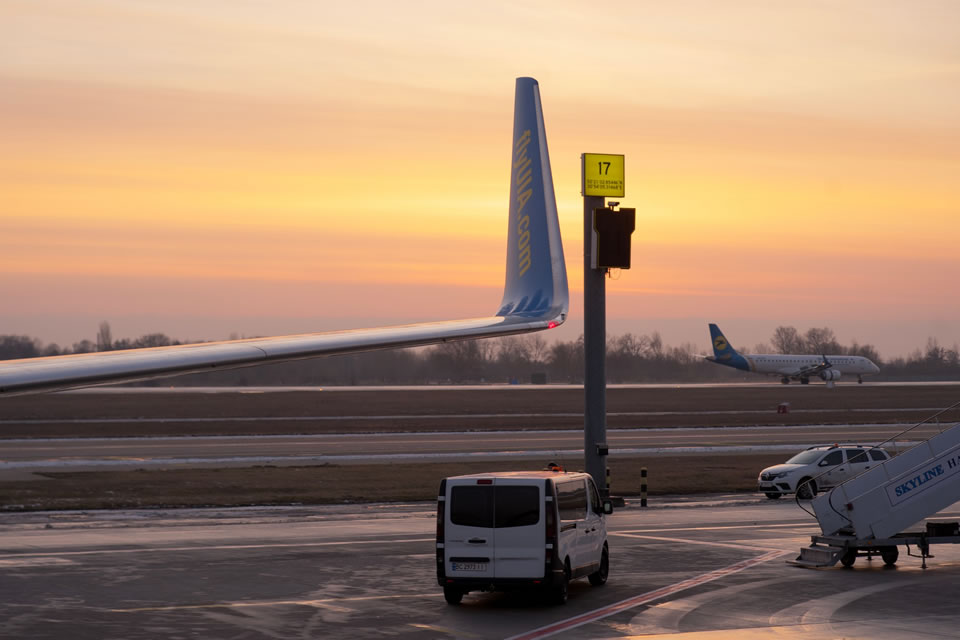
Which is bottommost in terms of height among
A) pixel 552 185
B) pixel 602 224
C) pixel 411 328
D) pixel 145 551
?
pixel 145 551

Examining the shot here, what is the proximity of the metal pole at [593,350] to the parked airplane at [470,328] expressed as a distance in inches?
805

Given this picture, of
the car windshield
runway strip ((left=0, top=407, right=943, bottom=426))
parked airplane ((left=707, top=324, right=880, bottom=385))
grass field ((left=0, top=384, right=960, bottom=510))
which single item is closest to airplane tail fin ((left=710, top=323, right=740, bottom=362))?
parked airplane ((left=707, top=324, right=880, bottom=385))

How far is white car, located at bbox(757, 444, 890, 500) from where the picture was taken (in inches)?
1500

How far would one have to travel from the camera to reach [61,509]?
33.8m

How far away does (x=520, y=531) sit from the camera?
18406 mm

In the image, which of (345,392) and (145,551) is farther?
(345,392)

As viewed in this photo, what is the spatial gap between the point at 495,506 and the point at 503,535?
51cm

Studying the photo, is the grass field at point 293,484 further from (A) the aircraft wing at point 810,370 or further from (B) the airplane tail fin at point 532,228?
(A) the aircraft wing at point 810,370

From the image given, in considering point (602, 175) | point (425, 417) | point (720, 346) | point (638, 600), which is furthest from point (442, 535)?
point (720, 346)

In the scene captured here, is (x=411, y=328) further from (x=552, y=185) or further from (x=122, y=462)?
(x=122, y=462)

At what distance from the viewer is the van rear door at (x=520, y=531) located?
722 inches

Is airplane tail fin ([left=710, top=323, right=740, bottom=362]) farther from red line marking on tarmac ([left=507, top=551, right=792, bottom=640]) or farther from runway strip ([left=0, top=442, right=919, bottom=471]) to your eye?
red line marking on tarmac ([left=507, top=551, right=792, bottom=640])

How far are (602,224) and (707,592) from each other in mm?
15077

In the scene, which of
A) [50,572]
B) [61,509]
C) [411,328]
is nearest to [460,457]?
[61,509]
